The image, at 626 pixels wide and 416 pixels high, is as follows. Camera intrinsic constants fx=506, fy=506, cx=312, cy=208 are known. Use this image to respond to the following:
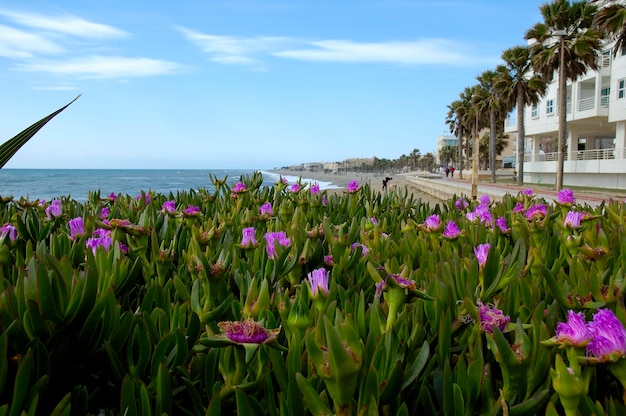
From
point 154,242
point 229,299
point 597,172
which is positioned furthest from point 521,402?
point 597,172

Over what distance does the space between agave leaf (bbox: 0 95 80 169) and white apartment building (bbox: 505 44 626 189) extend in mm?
28862

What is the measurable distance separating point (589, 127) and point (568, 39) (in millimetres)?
9654

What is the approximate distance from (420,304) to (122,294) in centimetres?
81

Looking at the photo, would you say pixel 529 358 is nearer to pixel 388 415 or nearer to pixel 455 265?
pixel 388 415

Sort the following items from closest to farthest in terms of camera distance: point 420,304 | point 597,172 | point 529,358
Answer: point 529,358 < point 420,304 < point 597,172

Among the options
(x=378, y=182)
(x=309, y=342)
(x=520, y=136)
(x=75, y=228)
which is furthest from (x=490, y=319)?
(x=378, y=182)

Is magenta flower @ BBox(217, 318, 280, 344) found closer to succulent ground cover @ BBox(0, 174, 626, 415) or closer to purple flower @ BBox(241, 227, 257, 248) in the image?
succulent ground cover @ BBox(0, 174, 626, 415)

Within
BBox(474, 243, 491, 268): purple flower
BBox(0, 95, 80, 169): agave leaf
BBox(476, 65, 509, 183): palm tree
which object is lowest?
BBox(474, 243, 491, 268): purple flower

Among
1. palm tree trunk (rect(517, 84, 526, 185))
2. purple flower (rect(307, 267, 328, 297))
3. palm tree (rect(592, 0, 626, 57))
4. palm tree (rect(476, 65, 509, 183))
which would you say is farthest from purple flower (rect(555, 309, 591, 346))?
palm tree (rect(476, 65, 509, 183))

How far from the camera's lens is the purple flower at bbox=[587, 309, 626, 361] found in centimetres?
80

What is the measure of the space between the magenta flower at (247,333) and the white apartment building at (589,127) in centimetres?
2886

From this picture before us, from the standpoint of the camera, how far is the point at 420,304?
1128mm

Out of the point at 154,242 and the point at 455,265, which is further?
the point at 154,242

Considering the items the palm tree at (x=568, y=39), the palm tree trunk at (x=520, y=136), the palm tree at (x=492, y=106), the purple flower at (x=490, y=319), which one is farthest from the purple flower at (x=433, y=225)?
the palm tree at (x=492, y=106)
